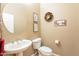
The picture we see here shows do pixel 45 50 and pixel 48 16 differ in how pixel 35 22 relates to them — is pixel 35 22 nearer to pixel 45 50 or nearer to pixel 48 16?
pixel 48 16

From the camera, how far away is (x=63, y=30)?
6.61 feet

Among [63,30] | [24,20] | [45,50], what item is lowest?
[45,50]

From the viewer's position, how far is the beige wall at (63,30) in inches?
78.9

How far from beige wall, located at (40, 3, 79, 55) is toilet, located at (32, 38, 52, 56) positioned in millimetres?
54

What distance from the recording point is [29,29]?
2.04 metres

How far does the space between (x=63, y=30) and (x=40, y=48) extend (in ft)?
1.17

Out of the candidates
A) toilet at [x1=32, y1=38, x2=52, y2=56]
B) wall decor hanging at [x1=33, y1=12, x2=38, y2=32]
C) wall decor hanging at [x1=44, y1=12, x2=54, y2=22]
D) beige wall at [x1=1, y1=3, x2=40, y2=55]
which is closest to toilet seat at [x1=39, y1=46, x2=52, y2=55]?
toilet at [x1=32, y1=38, x2=52, y2=56]

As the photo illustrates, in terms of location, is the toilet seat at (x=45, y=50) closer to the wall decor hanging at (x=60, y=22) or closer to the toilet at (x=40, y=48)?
the toilet at (x=40, y=48)

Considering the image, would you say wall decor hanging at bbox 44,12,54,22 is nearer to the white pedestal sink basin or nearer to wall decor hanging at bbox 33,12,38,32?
wall decor hanging at bbox 33,12,38,32

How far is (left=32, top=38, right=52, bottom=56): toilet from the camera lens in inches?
79.6

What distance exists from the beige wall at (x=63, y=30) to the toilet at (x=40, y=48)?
54mm

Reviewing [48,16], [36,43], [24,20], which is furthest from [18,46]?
[48,16]

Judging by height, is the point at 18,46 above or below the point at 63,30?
below

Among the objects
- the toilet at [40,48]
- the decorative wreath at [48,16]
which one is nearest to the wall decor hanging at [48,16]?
the decorative wreath at [48,16]
